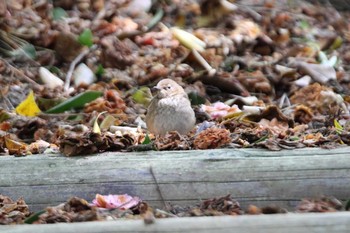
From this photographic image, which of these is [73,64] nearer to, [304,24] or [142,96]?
[142,96]

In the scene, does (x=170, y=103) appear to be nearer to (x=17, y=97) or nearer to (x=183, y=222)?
(x=17, y=97)

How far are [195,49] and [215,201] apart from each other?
4.04 m

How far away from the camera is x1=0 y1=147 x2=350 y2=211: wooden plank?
333 centimetres

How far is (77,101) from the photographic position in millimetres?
5793

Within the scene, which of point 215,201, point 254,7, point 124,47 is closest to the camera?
point 215,201

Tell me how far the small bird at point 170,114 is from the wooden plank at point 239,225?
8.40 ft

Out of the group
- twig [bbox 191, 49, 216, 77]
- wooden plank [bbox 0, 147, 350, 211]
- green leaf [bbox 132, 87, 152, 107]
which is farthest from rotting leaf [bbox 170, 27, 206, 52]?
wooden plank [bbox 0, 147, 350, 211]

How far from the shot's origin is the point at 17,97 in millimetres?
6348

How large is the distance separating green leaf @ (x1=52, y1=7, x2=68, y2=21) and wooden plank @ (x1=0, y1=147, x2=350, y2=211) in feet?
12.9

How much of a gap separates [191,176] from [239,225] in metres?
0.96

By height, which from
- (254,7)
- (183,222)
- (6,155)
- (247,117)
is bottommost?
(254,7)

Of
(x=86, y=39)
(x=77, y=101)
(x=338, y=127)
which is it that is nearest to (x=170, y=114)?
(x=77, y=101)

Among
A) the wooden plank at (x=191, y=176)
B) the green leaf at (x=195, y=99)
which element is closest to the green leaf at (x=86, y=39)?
the green leaf at (x=195, y=99)

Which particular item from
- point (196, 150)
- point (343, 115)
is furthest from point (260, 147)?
point (343, 115)
